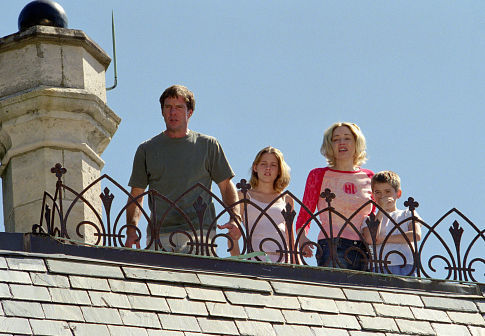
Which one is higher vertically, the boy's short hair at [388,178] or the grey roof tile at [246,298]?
the boy's short hair at [388,178]

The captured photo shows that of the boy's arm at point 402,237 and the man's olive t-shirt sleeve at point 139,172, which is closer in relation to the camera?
the man's olive t-shirt sleeve at point 139,172

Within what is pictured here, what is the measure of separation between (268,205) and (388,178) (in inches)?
40.3

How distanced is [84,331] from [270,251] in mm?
1817

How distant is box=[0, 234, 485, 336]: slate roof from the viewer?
438 inches

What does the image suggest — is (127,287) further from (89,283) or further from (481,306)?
(481,306)

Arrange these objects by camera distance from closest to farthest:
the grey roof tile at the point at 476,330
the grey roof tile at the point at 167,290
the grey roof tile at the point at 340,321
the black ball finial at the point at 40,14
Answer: the grey roof tile at the point at 167,290 < the grey roof tile at the point at 340,321 < the grey roof tile at the point at 476,330 < the black ball finial at the point at 40,14

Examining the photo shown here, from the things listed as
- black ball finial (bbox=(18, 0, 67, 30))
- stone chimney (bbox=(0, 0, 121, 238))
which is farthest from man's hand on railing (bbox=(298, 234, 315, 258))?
black ball finial (bbox=(18, 0, 67, 30))

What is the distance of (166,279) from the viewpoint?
11.7 metres

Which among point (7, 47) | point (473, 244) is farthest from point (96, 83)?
point (473, 244)

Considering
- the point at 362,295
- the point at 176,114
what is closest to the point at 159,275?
the point at 176,114

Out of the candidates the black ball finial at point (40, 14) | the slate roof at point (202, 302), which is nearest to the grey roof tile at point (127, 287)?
the slate roof at point (202, 302)

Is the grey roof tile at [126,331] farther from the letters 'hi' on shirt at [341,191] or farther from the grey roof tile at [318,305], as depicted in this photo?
the letters 'hi' on shirt at [341,191]

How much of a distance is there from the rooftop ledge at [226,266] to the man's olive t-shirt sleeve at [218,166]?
67 cm

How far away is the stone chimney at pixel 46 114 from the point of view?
A: 14.3m
